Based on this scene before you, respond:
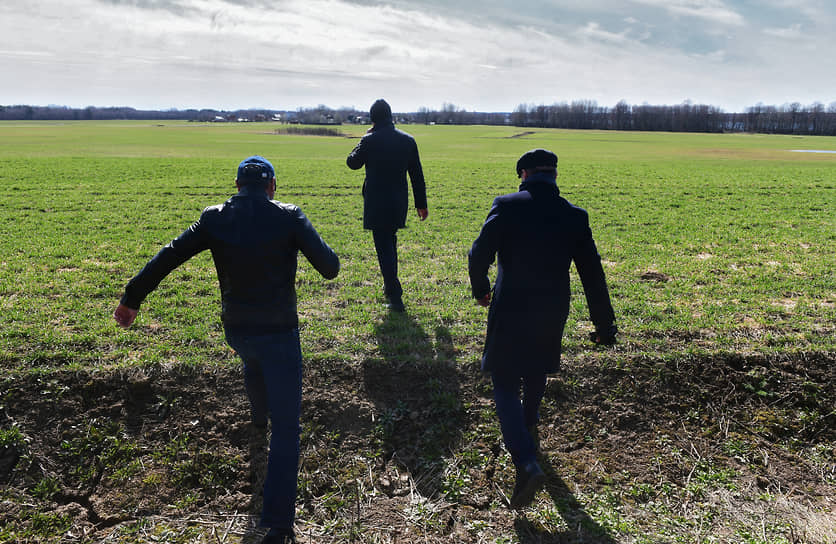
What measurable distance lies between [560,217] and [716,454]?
9.06ft

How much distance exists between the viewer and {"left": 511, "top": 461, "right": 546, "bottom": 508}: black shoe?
11.9 ft

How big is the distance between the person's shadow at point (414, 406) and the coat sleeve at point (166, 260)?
7.55ft

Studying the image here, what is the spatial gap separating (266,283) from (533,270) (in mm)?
1756

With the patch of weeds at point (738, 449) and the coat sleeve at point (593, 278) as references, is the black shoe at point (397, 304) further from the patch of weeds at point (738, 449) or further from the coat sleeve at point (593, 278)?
the patch of weeds at point (738, 449)

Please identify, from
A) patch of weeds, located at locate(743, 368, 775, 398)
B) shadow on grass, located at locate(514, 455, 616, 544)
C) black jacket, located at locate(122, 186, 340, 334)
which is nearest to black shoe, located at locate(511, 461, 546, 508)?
shadow on grass, located at locate(514, 455, 616, 544)

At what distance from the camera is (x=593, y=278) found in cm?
372

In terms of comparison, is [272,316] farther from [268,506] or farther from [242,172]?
[268,506]

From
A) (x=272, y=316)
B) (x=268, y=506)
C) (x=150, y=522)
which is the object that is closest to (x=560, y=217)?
(x=272, y=316)


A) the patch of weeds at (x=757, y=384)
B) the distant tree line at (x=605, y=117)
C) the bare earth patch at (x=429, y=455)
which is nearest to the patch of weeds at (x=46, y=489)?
the bare earth patch at (x=429, y=455)

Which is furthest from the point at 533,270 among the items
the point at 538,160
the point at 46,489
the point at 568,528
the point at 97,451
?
the point at 46,489

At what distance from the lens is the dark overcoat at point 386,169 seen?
6.71m

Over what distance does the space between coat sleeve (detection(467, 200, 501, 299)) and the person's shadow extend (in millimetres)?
1584

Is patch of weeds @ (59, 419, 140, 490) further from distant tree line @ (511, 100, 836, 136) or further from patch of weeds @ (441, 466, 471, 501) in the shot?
distant tree line @ (511, 100, 836, 136)

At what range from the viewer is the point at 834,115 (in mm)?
132000
